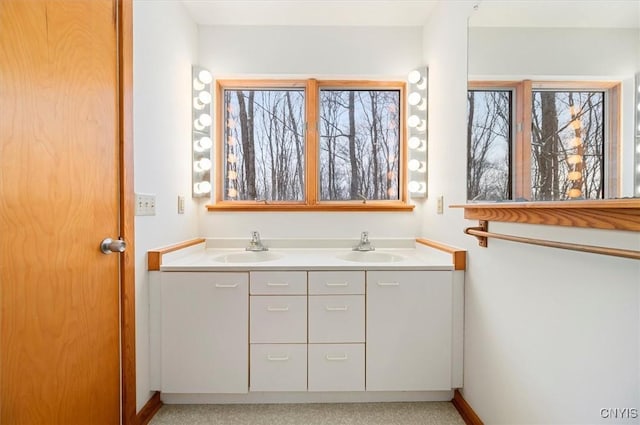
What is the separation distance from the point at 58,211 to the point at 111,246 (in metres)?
0.27

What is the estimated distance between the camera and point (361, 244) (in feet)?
7.32

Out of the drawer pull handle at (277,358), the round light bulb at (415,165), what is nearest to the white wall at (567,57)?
the round light bulb at (415,165)

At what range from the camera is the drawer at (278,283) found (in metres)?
1.69

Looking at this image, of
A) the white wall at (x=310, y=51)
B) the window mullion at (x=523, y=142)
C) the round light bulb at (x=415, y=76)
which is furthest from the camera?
the white wall at (x=310, y=51)

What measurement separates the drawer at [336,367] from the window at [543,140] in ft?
3.47

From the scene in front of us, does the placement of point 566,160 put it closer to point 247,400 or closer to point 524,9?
point 524,9

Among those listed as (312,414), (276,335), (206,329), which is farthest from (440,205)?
(206,329)

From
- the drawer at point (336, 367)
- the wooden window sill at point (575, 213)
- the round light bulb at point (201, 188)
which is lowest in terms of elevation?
the drawer at point (336, 367)

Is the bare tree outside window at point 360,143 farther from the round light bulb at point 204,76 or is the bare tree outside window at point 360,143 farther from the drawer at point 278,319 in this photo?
the drawer at point 278,319

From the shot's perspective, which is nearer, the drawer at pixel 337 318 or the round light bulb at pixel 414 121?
the drawer at pixel 337 318

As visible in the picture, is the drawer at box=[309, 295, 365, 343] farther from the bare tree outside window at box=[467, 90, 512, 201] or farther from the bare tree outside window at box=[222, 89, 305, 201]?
the bare tree outside window at box=[222, 89, 305, 201]

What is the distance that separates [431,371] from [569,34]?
1626mm

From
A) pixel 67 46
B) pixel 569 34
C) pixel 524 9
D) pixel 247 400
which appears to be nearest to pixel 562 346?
pixel 569 34

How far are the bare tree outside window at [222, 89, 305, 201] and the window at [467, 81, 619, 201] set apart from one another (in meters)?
1.27
